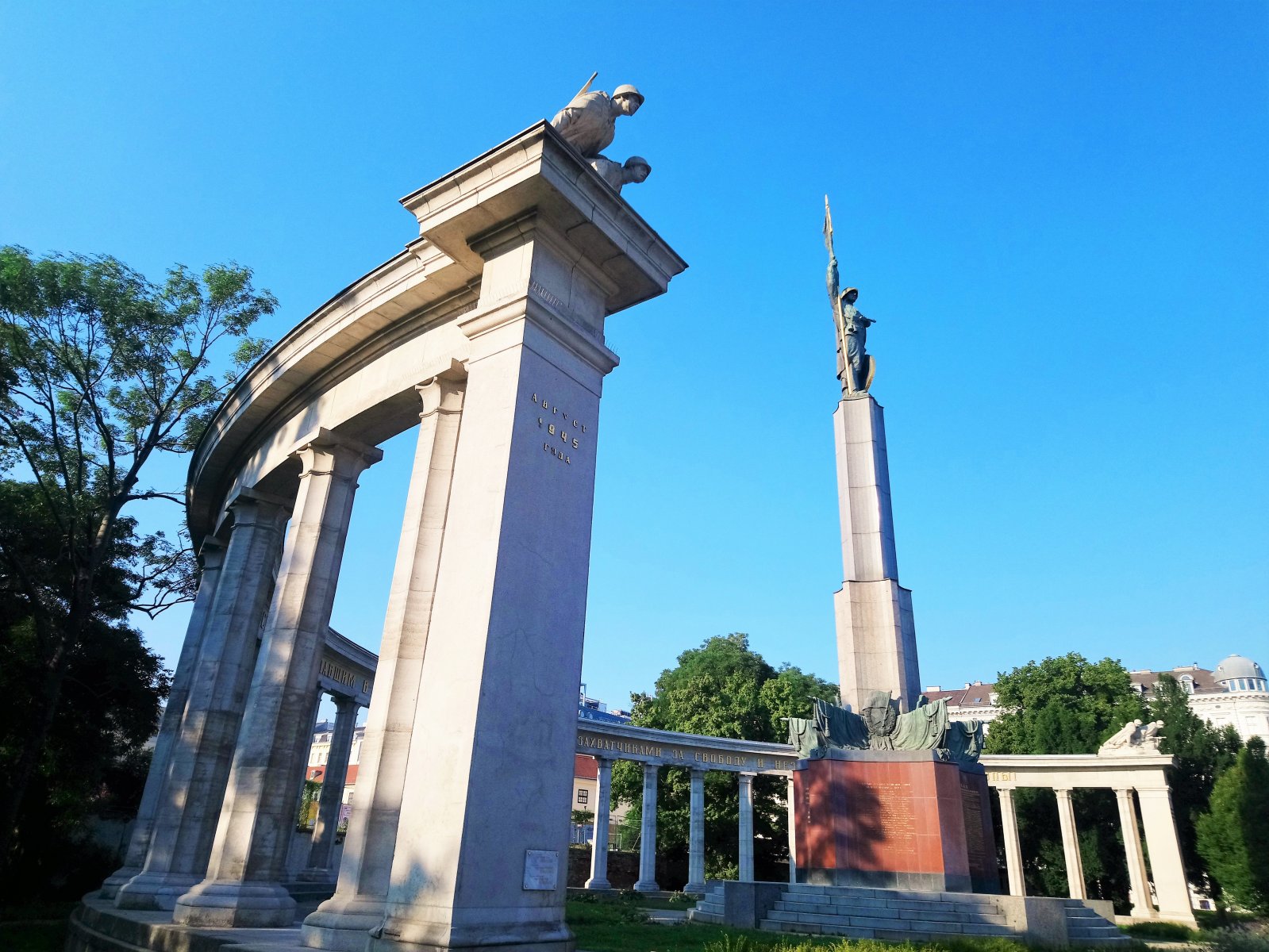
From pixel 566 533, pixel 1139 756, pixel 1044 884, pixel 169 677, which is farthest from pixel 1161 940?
pixel 169 677

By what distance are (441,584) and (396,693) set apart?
325 centimetres

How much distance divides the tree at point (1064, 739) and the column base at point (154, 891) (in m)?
43.8

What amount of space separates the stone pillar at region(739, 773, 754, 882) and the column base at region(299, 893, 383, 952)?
120 ft

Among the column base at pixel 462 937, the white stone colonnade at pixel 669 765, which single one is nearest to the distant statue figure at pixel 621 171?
the column base at pixel 462 937

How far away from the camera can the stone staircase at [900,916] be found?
15.3 m

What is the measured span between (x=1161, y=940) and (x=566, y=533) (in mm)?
25628

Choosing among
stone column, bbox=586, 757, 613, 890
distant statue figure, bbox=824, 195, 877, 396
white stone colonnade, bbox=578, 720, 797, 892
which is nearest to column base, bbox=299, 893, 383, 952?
distant statue figure, bbox=824, 195, 877, 396

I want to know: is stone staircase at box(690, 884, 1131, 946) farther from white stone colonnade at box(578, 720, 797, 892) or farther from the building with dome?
the building with dome

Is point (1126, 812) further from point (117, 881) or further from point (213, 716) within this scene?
point (117, 881)

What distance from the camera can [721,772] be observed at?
51.2 m

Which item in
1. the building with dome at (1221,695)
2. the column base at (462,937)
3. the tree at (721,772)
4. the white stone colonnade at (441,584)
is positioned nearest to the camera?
the column base at (462,937)

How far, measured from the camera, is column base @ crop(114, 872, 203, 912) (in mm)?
17094

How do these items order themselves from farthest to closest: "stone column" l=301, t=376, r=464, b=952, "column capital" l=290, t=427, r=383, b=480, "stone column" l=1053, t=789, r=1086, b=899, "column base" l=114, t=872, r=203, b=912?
"stone column" l=1053, t=789, r=1086, b=899
"column capital" l=290, t=427, r=383, b=480
"column base" l=114, t=872, r=203, b=912
"stone column" l=301, t=376, r=464, b=952

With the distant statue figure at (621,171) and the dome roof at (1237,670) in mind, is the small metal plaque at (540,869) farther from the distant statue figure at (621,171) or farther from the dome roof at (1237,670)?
the dome roof at (1237,670)
